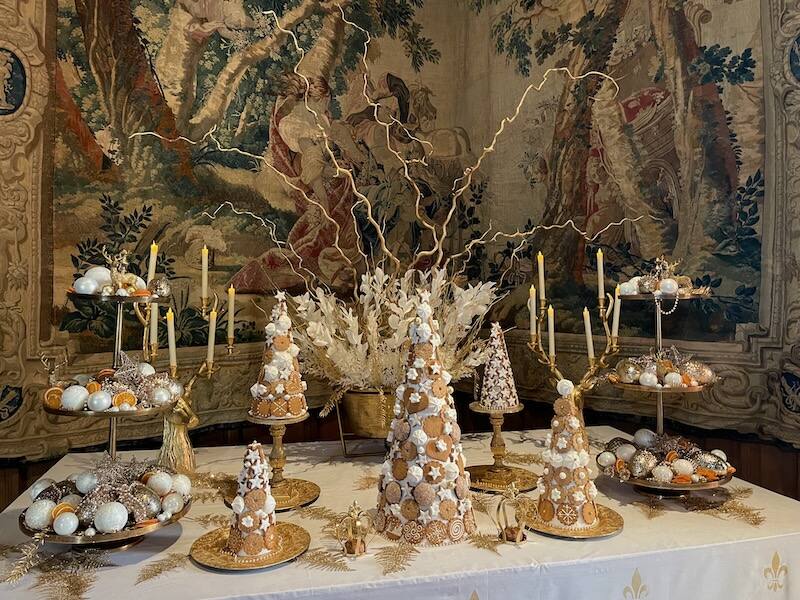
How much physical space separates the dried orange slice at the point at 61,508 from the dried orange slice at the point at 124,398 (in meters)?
0.26

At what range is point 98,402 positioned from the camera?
4.62 ft

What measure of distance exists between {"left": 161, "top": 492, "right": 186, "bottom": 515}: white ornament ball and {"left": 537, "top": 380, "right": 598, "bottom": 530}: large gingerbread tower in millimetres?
958

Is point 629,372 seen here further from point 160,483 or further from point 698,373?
point 160,483

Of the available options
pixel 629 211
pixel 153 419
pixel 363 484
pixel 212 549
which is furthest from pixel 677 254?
pixel 153 419

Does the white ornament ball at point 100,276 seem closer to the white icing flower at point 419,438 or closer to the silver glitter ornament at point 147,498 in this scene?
the silver glitter ornament at point 147,498

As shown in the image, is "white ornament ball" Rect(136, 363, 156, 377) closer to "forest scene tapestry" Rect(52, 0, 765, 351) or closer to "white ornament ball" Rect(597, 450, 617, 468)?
"forest scene tapestry" Rect(52, 0, 765, 351)

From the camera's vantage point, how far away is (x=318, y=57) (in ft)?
10.4

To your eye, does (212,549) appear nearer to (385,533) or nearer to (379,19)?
(385,533)

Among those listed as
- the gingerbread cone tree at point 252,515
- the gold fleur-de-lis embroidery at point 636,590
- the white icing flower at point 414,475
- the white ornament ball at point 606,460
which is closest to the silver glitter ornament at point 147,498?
the gingerbread cone tree at point 252,515

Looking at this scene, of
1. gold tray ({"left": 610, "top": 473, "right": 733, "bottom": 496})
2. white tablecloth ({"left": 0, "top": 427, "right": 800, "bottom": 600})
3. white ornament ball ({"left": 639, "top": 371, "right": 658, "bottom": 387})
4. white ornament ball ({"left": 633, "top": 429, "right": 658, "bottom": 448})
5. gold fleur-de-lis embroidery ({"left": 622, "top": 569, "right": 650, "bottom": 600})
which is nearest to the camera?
white tablecloth ({"left": 0, "top": 427, "right": 800, "bottom": 600})

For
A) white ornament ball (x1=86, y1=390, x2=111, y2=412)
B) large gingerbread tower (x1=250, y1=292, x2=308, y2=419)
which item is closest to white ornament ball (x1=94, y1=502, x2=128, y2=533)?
white ornament ball (x1=86, y1=390, x2=111, y2=412)

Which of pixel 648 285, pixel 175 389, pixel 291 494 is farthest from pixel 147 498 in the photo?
pixel 648 285

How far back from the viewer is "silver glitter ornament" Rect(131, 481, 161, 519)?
1416 millimetres

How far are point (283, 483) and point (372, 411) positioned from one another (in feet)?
1.47
